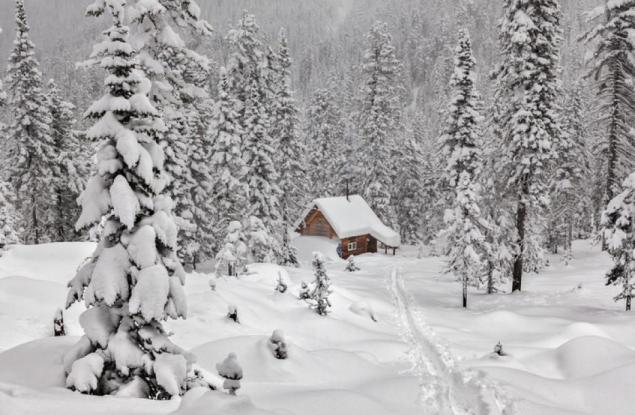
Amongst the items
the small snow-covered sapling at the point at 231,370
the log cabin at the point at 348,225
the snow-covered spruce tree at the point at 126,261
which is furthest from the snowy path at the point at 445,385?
the log cabin at the point at 348,225

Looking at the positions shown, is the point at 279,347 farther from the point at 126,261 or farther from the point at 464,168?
the point at 464,168

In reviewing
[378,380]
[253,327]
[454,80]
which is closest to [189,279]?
[253,327]

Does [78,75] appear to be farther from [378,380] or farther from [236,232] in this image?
[378,380]

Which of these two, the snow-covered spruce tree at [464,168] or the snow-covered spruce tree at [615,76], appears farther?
the snow-covered spruce tree at [464,168]

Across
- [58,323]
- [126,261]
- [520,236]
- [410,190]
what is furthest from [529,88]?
[410,190]

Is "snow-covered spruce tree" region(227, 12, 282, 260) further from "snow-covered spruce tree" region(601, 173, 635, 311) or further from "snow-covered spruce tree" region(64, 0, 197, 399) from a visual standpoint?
"snow-covered spruce tree" region(64, 0, 197, 399)

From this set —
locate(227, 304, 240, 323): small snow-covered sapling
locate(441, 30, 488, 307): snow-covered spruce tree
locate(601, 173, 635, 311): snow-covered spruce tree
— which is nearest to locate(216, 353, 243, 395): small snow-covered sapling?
locate(227, 304, 240, 323): small snow-covered sapling

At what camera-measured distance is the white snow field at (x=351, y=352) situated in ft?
24.4

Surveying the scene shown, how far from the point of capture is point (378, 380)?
1163cm

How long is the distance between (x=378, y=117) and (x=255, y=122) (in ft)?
68.8

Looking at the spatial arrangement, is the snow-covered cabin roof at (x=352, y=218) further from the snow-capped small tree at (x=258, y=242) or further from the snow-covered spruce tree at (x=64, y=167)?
the snow-covered spruce tree at (x=64, y=167)

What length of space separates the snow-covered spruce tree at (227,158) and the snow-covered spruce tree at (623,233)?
71.4ft

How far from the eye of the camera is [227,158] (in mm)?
31656

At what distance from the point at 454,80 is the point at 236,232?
17078 mm
